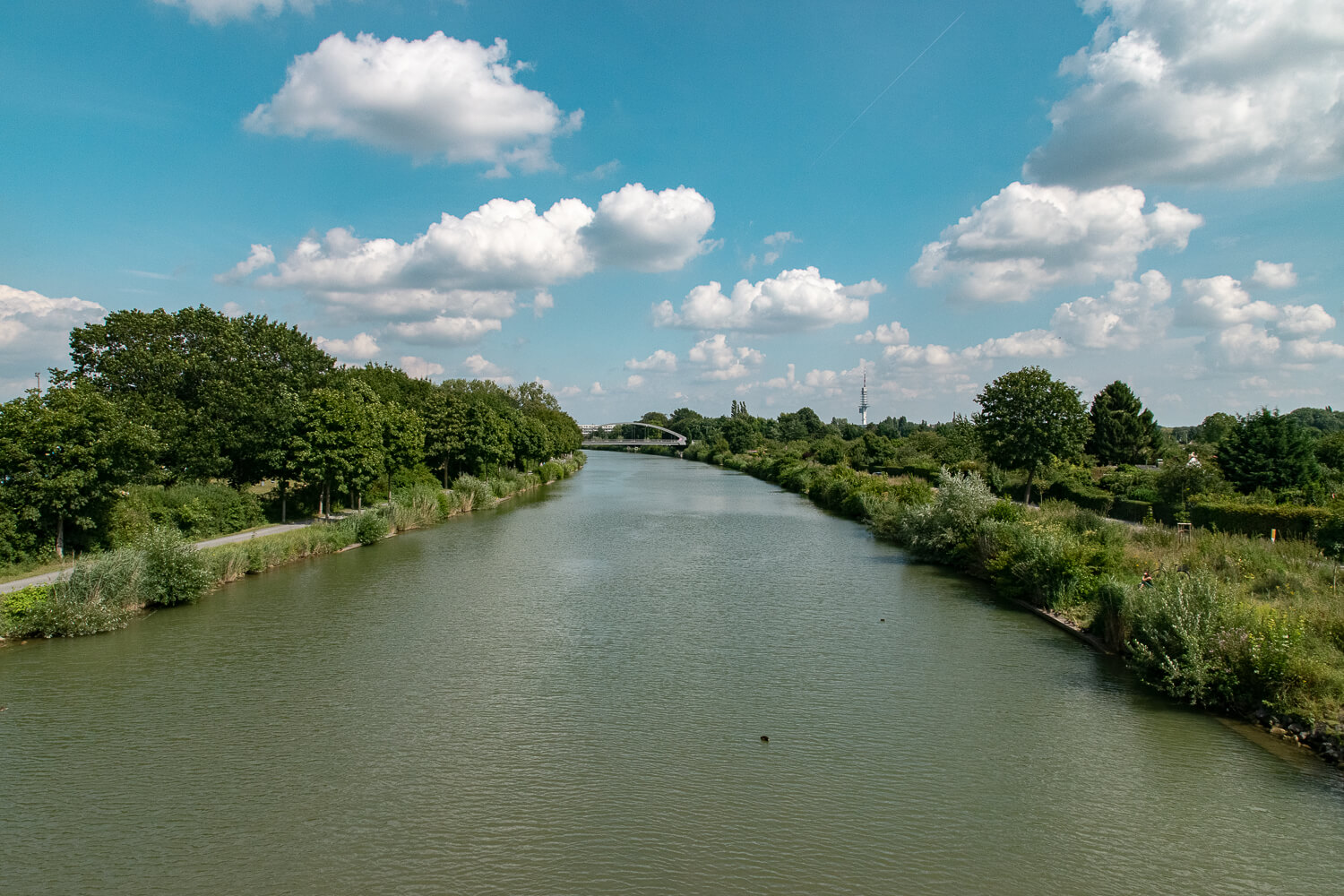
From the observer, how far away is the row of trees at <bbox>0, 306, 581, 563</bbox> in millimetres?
17172

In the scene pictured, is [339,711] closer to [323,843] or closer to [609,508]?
[323,843]

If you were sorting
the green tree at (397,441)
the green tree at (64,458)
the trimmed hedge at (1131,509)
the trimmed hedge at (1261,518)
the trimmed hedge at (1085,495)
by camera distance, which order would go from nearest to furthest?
1. the green tree at (64,458)
2. the trimmed hedge at (1261,518)
3. the trimmed hedge at (1131,509)
4. the trimmed hedge at (1085,495)
5. the green tree at (397,441)

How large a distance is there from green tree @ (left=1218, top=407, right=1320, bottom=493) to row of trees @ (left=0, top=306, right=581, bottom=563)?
104 ft

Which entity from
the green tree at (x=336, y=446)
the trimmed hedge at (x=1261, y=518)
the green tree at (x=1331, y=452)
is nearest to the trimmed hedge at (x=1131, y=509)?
the trimmed hedge at (x=1261, y=518)

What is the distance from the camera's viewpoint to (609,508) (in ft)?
139

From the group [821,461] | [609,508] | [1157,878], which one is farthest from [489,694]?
[821,461]

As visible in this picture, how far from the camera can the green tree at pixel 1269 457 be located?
992 inches

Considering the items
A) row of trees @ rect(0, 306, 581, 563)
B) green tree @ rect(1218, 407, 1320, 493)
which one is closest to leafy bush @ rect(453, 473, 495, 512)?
row of trees @ rect(0, 306, 581, 563)

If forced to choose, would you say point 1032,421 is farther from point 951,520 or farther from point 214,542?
point 214,542

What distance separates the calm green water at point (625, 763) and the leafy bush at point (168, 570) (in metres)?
0.89

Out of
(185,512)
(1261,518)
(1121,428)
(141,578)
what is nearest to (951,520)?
(1261,518)

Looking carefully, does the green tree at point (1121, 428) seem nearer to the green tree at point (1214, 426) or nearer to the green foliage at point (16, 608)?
the green tree at point (1214, 426)

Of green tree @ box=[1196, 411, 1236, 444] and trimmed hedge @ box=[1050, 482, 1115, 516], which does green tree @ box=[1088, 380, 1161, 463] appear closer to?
green tree @ box=[1196, 411, 1236, 444]

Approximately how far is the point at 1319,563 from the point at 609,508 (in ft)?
105
